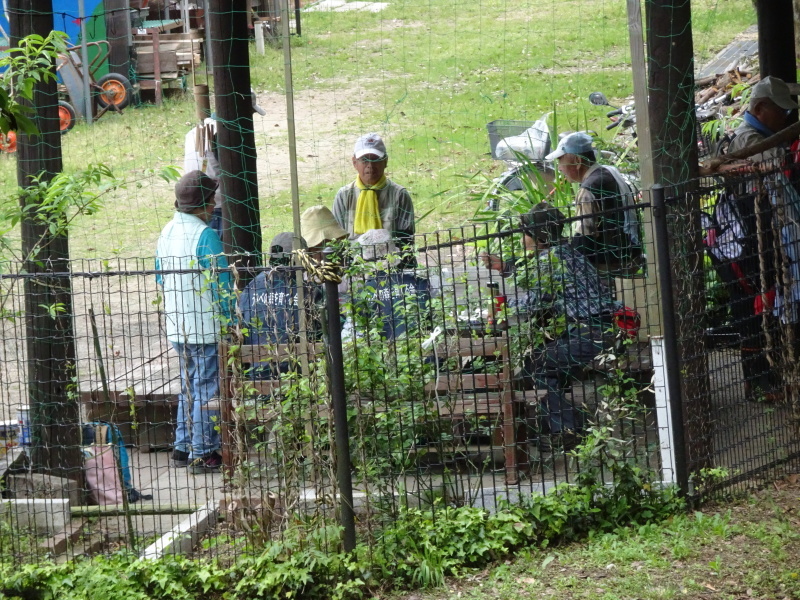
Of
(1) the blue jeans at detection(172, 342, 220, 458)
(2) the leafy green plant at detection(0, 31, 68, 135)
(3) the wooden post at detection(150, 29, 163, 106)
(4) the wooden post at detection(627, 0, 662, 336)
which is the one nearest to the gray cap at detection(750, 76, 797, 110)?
(4) the wooden post at detection(627, 0, 662, 336)

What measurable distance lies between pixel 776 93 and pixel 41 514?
17.3ft

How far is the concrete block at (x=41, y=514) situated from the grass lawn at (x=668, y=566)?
1.84 meters

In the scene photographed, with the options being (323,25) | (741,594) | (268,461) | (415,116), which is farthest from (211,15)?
(323,25)

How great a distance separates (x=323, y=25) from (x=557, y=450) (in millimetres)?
15016

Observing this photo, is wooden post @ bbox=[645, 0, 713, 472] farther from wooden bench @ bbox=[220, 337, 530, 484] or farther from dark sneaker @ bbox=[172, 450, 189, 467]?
dark sneaker @ bbox=[172, 450, 189, 467]

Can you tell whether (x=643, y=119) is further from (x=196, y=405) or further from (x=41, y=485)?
(x=41, y=485)

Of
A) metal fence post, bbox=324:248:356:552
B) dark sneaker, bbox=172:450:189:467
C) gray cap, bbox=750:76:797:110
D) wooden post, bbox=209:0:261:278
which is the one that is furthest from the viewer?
gray cap, bbox=750:76:797:110

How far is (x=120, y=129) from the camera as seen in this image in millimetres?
14656

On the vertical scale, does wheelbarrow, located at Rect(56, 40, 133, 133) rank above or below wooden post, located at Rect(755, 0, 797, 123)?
above

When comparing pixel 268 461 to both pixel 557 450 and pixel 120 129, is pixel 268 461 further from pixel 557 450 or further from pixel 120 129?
pixel 120 129

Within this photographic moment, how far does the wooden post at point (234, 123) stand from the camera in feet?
22.2

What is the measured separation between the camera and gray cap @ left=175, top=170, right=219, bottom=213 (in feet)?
21.5

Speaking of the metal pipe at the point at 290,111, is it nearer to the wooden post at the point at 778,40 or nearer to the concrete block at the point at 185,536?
the concrete block at the point at 185,536

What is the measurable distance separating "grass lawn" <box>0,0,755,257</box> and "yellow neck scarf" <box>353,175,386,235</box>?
3099 millimetres
